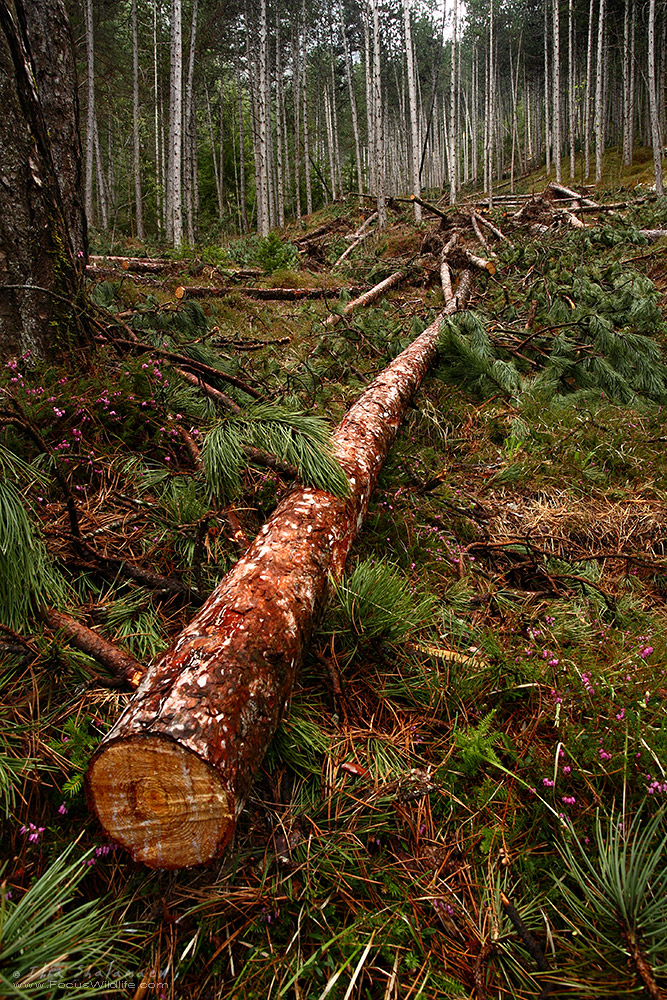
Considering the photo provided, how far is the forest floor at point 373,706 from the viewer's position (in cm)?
111

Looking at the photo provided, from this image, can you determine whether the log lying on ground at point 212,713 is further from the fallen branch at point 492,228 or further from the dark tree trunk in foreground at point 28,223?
the fallen branch at point 492,228

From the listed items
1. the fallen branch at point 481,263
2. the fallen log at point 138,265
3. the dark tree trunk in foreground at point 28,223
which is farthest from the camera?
the fallen log at point 138,265

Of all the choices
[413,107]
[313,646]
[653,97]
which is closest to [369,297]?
[313,646]

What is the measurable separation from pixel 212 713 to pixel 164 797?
217mm

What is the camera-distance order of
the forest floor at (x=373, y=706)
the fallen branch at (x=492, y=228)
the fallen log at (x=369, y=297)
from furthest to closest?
the fallen branch at (x=492, y=228) → the fallen log at (x=369, y=297) → the forest floor at (x=373, y=706)

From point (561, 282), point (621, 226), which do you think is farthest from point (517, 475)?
point (621, 226)

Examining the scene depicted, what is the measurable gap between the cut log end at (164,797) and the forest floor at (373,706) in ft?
0.37

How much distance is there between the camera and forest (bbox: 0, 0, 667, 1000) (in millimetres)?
1141

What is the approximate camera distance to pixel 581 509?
3.01 meters

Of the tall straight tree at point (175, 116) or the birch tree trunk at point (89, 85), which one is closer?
the tall straight tree at point (175, 116)

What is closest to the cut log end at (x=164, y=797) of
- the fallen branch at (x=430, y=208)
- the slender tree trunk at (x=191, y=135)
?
the fallen branch at (x=430, y=208)

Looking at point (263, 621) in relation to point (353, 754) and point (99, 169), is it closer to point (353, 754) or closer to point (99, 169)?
point (353, 754)

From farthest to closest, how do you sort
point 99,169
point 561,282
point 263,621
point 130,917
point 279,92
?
point 279,92
point 99,169
point 561,282
point 263,621
point 130,917

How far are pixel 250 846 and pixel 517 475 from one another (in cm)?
262
